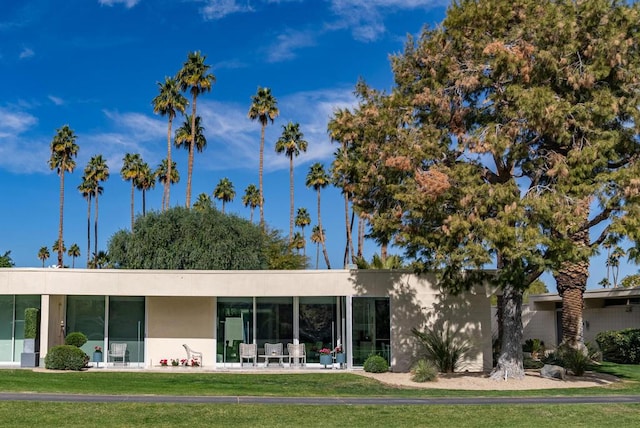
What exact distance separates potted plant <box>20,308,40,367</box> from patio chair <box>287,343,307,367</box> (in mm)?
8913

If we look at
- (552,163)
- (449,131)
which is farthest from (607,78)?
(449,131)

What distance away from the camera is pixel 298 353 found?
84.1 ft

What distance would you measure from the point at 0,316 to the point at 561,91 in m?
20.9

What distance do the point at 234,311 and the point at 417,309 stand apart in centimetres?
677

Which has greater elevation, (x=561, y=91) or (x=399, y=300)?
(x=561, y=91)

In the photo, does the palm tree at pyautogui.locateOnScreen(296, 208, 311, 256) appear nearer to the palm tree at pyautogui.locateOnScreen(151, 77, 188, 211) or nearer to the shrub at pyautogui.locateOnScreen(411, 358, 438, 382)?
the palm tree at pyautogui.locateOnScreen(151, 77, 188, 211)

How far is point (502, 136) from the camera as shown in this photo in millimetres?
19734

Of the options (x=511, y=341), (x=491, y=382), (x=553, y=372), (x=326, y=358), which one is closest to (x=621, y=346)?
(x=553, y=372)

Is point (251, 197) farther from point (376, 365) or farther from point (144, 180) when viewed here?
point (376, 365)

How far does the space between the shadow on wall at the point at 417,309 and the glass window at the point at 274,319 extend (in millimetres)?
2842

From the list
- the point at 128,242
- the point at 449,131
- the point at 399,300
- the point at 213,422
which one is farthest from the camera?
the point at 128,242

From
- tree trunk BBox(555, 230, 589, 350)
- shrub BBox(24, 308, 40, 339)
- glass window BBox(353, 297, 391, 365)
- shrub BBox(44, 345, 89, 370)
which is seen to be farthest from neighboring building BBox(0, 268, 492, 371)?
tree trunk BBox(555, 230, 589, 350)

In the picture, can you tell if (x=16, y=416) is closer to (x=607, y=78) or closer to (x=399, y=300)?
(x=399, y=300)

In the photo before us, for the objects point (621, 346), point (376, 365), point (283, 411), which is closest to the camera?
point (283, 411)
